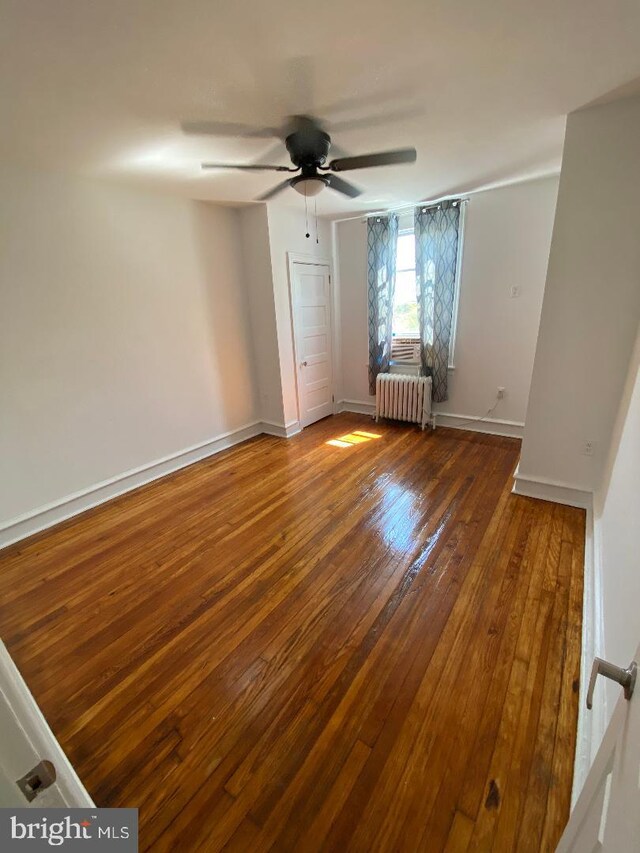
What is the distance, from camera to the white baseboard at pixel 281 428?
426cm

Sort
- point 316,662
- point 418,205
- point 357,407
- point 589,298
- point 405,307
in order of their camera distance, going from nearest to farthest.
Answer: point 316,662 → point 589,298 → point 418,205 → point 405,307 → point 357,407

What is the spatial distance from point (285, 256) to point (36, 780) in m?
4.08

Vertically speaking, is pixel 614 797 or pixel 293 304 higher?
pixel 293 304

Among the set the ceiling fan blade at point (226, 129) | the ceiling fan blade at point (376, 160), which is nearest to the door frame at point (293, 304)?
the ceiling fan blade at point (226, 129)

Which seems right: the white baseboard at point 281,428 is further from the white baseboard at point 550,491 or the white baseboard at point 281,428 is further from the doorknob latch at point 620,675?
the doorknob latch at point 620,675

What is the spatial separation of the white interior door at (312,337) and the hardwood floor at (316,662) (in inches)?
73.1

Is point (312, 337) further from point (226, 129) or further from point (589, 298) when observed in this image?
point (589, 298)

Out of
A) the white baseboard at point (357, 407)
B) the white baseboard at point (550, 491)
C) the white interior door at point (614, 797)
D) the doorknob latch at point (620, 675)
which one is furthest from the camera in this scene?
the white baseboard at point (357, 407)

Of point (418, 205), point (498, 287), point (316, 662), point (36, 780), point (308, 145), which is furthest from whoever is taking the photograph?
point (418, 205)

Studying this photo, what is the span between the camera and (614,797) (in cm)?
63

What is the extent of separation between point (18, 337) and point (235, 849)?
299cm

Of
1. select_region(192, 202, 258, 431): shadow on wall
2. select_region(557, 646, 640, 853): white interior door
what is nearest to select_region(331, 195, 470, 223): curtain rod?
select_region(192, 202, 258, 431): shadow on wall

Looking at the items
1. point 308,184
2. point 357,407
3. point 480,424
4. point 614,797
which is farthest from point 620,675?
point 357,407

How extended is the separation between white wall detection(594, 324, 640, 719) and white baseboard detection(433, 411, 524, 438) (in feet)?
5.25
